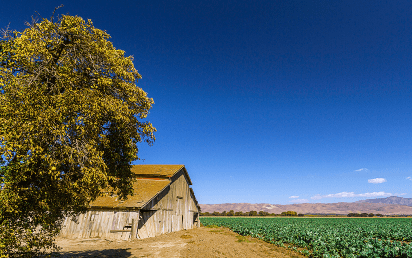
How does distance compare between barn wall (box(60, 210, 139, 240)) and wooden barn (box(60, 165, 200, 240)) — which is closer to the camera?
barn wall (box(60, 210, 139, 240))

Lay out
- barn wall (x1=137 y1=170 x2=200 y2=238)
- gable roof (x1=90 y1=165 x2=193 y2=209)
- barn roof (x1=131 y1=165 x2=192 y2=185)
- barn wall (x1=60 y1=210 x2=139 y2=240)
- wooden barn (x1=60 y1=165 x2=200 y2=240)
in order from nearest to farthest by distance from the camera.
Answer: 1. barn wall (x1=60 y1=210 x2=139 y2=240)
2. wooden barn (x1=60 y1=165 x2=200 y2=240)
3. gable roof (x1=90 y1=165 x2=193 y2=209)
4. barn wall (x1=137 y1=170 x2=200 y2=238)
5. barn roof (x1=131 y1=165 x2=192 y2=185)

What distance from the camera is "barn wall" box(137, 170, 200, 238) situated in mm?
22641

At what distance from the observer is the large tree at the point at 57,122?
6.68 metres

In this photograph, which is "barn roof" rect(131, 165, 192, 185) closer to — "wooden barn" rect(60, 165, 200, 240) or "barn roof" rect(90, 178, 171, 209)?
"wooden barn" rect(60, 165, 200, 240)

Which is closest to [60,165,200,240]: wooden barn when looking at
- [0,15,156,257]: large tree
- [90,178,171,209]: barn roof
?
[90,178,171,209]: barn roof

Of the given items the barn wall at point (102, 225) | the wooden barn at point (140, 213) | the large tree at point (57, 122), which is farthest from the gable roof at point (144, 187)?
the large tree at point (57, 122)

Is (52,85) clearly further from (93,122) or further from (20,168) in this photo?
(20,168)

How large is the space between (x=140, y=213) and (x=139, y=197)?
1.75 metres

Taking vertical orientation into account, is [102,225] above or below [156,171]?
below

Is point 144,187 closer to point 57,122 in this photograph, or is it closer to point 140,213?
point 140,213

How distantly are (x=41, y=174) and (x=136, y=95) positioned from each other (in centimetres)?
528

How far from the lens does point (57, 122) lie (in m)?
7.53

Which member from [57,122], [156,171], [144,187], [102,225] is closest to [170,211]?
[144,187]

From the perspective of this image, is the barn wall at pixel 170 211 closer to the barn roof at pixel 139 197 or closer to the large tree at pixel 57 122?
the barn roof at pixel 139 197
